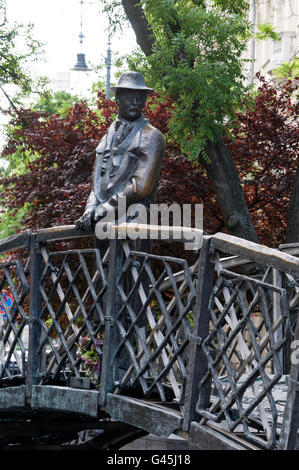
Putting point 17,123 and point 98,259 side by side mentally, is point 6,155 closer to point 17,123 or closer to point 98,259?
point 17,123

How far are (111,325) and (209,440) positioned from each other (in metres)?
1.65

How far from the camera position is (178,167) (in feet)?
42.7

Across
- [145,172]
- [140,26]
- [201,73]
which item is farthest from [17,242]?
[140,26]

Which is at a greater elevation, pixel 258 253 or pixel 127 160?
pixel 127 160

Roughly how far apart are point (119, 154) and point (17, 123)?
26.6 ft

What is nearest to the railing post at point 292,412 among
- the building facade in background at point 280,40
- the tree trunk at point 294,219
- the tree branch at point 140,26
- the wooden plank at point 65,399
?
the wooden plank at point 65,399

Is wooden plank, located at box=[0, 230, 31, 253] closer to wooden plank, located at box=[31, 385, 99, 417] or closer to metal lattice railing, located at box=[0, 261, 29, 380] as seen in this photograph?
metal lattice railing, located at box=[0, 261, 29, 380]

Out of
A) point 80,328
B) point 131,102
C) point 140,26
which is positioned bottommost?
point 80,328

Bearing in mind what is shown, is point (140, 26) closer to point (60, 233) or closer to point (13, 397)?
point (60, 233)

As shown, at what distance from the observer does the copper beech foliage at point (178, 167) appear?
12984 millimetres

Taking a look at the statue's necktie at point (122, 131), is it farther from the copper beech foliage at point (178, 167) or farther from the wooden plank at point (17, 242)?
the copper beech foliage at point (178, 167)

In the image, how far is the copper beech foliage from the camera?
13.0 m
